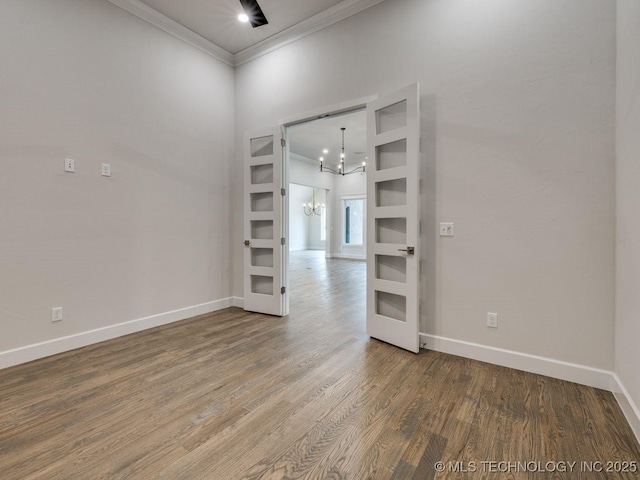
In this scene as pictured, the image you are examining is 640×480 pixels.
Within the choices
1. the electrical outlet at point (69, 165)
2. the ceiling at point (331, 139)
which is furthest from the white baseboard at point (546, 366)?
the ceiling at point (331, 139)

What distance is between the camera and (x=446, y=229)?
9.10 feet

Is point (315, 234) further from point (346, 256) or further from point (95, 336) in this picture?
point (95, 336)

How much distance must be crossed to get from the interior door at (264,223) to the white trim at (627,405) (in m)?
3.10

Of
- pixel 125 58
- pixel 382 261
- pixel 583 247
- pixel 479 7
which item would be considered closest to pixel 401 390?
pixel 382 261

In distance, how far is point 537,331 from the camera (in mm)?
2408

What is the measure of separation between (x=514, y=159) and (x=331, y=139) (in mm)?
5751

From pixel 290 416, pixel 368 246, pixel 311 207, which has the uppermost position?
pixel 311 207

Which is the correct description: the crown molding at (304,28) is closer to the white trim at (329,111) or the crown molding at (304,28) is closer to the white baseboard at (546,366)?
the white trim at (329,111)

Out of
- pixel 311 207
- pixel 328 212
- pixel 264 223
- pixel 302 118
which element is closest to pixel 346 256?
pixel 328 212

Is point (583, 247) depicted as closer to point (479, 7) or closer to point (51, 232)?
point (479, 7)

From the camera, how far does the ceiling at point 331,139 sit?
21.0 ft

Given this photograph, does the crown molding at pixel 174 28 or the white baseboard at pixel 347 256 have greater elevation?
the crown molding at pixel 174 28

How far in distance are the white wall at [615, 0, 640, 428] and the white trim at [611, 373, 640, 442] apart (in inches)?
1.1

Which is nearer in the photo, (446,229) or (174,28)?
(446,229)
